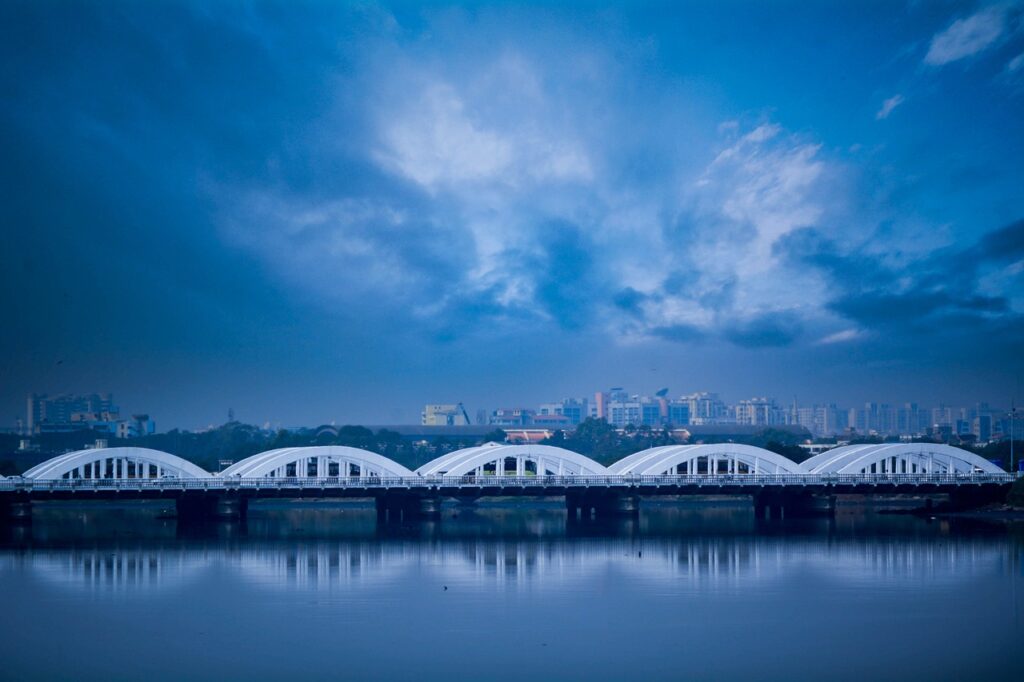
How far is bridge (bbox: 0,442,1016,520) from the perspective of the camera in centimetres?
4216

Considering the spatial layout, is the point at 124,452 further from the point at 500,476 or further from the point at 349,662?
the point at 349,662

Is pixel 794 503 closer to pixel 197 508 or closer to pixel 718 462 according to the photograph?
pixel 718 462

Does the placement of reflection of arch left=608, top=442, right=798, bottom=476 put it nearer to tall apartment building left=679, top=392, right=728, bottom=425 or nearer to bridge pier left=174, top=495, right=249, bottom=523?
bridge pier left=174, top=495, right=249, bottom=523

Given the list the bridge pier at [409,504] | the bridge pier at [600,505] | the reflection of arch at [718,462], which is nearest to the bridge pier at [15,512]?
the bridge pier at [409,504]

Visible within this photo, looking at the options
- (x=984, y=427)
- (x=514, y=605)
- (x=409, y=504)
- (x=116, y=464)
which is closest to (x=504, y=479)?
(x=409, y=504)

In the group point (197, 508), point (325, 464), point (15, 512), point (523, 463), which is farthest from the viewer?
point (15, 512)

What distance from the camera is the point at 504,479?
43.3m

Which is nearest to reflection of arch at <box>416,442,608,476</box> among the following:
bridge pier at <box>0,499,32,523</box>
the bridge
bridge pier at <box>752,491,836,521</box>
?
the bridge

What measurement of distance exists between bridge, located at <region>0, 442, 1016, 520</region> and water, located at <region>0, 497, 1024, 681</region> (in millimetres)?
4879

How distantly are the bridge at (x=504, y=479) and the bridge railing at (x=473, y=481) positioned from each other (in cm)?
4

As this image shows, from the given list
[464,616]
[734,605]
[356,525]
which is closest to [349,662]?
[464,616]

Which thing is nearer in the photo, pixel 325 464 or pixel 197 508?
pixel 197 508

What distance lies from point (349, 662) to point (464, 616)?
4302 mm

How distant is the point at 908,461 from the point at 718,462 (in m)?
8.41
